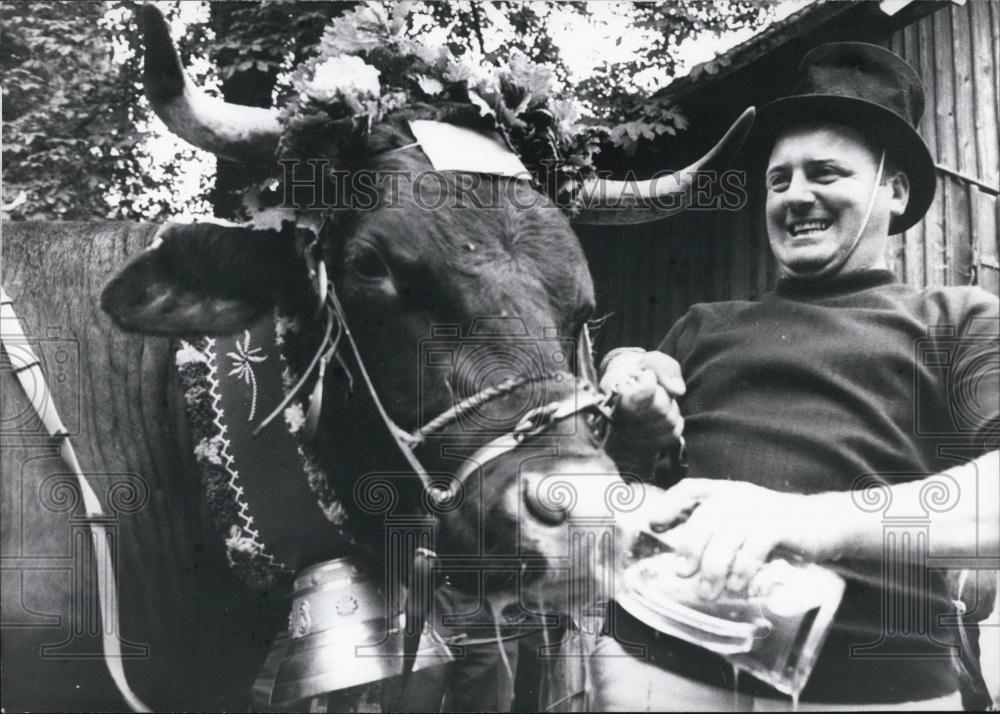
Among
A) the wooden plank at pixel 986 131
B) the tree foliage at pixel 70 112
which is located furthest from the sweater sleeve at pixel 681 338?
the tree foliage at pixel 70 112

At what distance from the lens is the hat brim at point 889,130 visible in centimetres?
414

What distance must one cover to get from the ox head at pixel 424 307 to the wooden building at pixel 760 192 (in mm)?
549

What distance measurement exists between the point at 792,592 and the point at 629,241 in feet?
4.95

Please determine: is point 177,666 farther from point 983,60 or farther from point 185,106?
point 983,60

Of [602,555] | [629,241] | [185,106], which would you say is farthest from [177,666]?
[629,241]

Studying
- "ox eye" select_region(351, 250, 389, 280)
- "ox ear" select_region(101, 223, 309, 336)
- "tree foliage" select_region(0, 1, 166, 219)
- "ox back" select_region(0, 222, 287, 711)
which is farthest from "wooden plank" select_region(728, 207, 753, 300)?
"tree foliage" select_region(0, 1, 166, 219)

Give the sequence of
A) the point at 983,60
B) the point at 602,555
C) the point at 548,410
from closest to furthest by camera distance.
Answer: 1. the point at 548,410
2. the point at 602,555
3. the point at 983,60

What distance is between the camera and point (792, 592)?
3855 mm

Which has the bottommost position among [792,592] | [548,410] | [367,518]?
[792,592]

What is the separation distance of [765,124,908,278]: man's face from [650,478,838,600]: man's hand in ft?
3.00

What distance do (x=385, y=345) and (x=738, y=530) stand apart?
4.90 ft

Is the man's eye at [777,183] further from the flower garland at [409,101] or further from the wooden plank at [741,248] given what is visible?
the flower garland at [409,101]

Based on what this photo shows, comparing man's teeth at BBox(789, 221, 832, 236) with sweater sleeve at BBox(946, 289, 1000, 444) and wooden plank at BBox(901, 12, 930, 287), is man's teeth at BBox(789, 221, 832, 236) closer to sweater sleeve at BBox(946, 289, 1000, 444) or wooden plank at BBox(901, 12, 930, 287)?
wooden plank at BBox(901, 12, 930, 287)

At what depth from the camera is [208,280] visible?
3.96 meters
